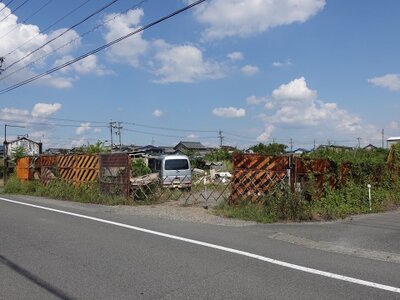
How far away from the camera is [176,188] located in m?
23.1

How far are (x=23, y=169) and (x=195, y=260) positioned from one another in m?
21.3

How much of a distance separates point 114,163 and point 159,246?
33.7 ft

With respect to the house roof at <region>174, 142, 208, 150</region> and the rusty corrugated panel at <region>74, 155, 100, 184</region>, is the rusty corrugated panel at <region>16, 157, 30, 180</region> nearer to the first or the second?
the rusty corrugated panel at <region>74, 155, 100, 184</region>

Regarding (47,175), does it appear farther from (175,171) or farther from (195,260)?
(195,260)

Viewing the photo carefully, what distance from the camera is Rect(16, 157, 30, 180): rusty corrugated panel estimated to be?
84.1 ft

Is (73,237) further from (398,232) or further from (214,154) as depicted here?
(214,154)

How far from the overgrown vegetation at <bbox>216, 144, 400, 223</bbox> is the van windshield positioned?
28.1 ft

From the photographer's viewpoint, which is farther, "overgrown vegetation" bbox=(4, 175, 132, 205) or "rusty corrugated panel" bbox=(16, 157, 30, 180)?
"rusty corrugated panel" bbox=(16, 157, 30, 180)

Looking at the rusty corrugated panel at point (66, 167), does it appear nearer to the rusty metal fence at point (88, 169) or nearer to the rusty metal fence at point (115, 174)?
the rusty metal fence at point (88, 169)

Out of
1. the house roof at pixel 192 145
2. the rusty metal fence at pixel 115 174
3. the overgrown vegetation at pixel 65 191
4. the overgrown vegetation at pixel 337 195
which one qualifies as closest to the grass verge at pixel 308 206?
the overgrown vegetation at pixel 337 195

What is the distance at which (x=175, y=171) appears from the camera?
2375cm

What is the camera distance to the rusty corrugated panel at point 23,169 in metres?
25.6

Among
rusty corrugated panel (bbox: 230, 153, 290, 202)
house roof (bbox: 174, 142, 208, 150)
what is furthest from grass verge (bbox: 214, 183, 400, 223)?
house roof (bbox: 174, 142, 208, 150)

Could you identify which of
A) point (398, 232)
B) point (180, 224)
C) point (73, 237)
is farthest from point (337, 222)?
point (73, 237)
